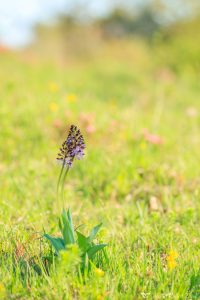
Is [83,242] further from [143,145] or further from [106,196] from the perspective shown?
[143,145]

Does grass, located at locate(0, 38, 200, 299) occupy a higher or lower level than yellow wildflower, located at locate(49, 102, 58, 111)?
lower

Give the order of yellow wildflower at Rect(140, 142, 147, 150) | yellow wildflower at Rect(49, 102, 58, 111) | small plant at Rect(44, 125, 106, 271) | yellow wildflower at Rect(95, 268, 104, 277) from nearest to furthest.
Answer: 1. yellow wildflower at Rect(95, 268, 104, 277)
2. small plant at Rect(44, 125, 106, 271)
3. yellow wildflower at Rect(140, 142, 147, 150)
4. yellow wildflower at Rect(49, 102, 58, 111)

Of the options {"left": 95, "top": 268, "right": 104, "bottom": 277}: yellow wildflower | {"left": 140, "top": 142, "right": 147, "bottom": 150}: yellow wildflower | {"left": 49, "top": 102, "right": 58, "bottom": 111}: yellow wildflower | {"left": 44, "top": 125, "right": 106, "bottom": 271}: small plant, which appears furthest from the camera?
{"left": 49, "top": 102, "right": 58, "bottom": 111}: yellow wildflower

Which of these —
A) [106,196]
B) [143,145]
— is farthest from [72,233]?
[143,145]

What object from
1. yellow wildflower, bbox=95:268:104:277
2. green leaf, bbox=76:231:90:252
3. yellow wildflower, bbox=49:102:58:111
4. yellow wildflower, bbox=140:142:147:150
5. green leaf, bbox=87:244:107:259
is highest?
yellow wildflower, bbox=49:102:58:111

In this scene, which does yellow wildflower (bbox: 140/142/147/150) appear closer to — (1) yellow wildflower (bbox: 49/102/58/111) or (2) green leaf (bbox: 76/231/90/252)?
(1) yellow wildflower (bbox: 49/102/58/111)

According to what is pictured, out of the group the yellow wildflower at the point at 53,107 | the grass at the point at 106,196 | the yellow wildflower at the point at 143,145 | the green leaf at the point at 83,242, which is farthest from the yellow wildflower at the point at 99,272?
the yellow wildflower at the point at 53,107

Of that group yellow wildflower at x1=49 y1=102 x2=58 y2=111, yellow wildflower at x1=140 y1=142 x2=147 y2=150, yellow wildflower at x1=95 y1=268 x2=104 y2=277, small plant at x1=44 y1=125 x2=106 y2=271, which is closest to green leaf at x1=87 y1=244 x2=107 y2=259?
small plant at x1=44 y1=125 x2=106 y2=271

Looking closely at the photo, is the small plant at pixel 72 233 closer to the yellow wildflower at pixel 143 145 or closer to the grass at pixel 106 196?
the grass at pixel 106 196
